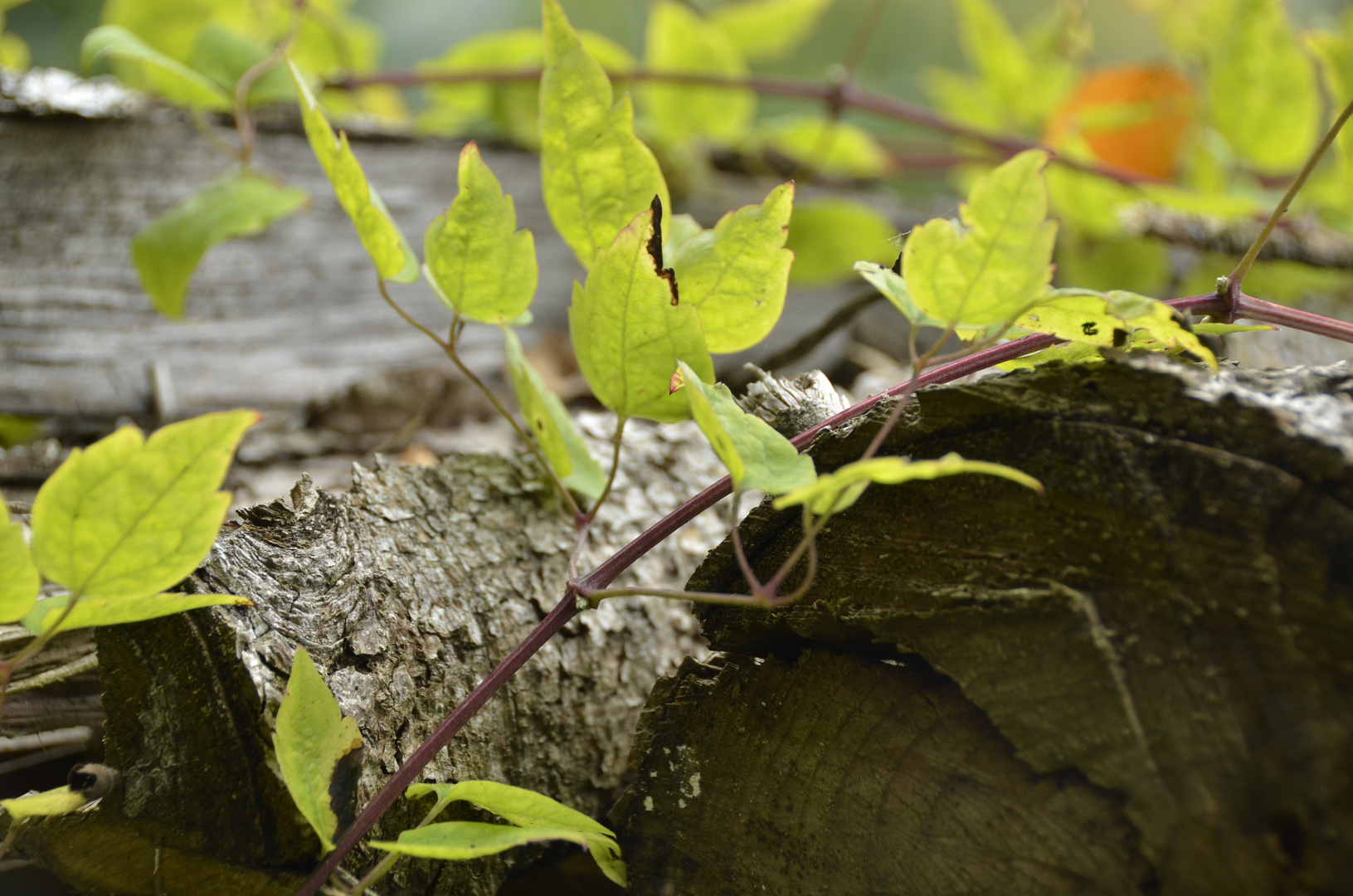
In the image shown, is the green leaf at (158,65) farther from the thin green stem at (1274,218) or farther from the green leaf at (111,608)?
the thin green stem at (1274,218)

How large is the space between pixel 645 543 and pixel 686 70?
0.56 meters

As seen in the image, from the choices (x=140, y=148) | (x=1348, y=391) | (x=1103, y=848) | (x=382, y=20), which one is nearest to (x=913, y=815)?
(x=1103, y=848)

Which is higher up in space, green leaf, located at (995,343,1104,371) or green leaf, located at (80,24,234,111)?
green leaf, located at (80,24,234,111)

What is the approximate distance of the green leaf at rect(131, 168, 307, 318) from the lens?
38cm

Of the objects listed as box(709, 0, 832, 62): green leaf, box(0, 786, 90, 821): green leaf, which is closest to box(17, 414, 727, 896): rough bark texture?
box(0, 786, 90, 821): green leaf

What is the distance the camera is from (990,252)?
0.20 m

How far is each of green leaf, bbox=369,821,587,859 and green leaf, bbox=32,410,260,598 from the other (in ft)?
0.30

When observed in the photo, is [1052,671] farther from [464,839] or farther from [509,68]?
[509,68]

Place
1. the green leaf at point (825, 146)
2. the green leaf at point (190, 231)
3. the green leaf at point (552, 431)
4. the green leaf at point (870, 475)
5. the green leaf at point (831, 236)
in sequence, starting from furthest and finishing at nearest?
the green leaf at point (825, 146) < the green leaf at point (831, 236) < the green leaf at point (190, 231) < the green leaf at point (552, 431) < the green leaf at point (870, 475)

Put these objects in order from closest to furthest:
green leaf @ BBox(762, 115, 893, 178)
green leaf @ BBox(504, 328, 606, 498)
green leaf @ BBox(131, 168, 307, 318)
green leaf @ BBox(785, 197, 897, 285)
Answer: green leaf @ BBox(504, 328, 606, 498) → green leaf @ BBox(131, 168, 307, 318) → green leaf @ BBox(785, 197, 897, 285) → green leaf @ BBox(762, 115, 893, 178)

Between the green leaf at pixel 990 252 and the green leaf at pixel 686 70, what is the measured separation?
52 centimetres

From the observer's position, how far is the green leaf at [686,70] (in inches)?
25.8

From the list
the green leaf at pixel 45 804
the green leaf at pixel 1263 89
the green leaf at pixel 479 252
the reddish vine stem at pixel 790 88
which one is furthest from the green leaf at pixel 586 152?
the green leaf at pixel 1263 89

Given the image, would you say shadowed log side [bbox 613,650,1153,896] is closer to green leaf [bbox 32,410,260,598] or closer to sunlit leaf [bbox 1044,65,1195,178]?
green leaf [bbox 32,410,260,598]
